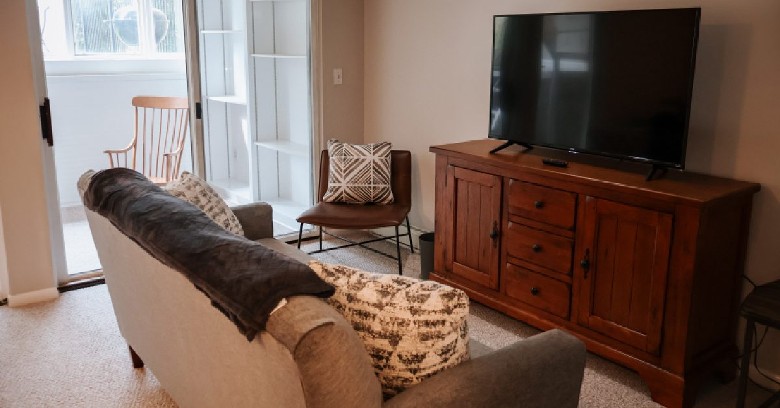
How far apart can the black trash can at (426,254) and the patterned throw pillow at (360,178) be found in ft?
1.11

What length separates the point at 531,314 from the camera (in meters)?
3.15

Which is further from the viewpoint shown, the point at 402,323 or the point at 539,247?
the point at 539,247

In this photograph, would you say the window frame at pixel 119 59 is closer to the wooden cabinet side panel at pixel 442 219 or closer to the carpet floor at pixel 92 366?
the carpet floor at pixel 92 366

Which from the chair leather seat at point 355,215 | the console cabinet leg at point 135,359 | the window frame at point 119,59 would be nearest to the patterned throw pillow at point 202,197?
the console cabinet leg at point 135,359

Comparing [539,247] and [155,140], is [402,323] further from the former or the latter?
[155,140]

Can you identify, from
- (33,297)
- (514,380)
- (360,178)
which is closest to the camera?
(514,380)

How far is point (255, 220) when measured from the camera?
320cm

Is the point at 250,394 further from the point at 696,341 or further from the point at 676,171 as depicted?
the point at 676,171

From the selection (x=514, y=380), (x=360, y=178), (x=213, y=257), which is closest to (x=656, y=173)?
(x=514, y=380)

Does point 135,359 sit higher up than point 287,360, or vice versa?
point 287,360

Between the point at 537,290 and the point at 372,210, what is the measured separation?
1175 millimetres

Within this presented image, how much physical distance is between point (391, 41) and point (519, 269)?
199cm

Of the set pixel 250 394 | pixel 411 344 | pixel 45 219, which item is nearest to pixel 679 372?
pixel 411 344

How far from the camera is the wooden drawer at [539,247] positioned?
294 cm
